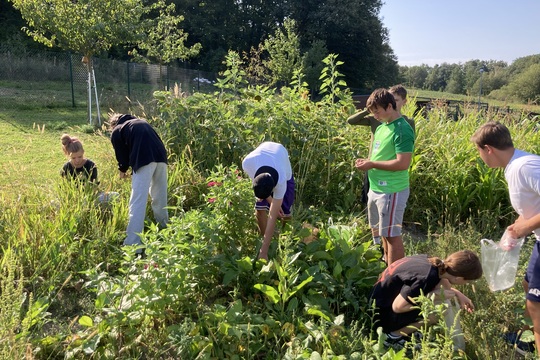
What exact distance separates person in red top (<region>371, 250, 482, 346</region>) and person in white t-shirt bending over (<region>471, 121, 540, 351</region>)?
0.29 metres

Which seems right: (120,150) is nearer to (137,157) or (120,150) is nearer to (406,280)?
(137,157)

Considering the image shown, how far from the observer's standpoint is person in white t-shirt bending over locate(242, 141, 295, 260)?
2.69m

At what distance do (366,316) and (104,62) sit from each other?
722 inches

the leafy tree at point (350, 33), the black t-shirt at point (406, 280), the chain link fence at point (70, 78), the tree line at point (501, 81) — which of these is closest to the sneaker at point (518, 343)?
the black t-shirt at point (406, 280)

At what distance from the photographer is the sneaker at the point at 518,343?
2.61 m

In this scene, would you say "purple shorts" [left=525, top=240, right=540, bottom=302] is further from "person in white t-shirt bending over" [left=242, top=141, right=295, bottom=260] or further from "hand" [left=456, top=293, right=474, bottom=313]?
"person in white t-shirt bending over" [left=242, top=141, right=295, bottom=260]

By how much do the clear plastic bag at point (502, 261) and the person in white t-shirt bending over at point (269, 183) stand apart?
136 centimetres

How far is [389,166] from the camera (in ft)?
10.5

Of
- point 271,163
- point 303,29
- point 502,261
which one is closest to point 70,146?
point 271,163

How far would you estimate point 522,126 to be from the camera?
603 cm

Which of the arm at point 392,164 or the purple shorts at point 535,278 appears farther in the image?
the arm at point 392,164

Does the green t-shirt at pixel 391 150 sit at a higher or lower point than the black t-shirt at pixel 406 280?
higher

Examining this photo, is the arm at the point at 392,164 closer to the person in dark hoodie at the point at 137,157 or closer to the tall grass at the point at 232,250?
the tall grass at the point at 232,250

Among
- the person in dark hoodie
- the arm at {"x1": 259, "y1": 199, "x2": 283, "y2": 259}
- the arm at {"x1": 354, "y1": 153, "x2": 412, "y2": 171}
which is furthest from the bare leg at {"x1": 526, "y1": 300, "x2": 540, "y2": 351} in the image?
the person in dark hoodie
